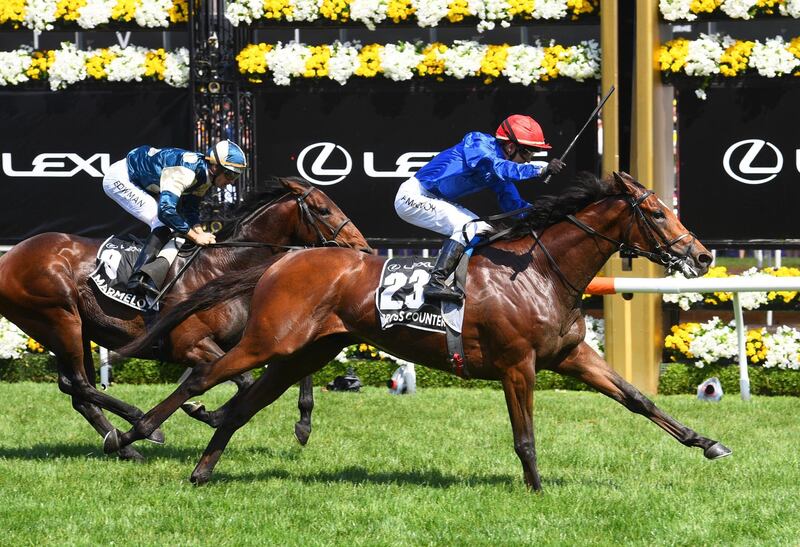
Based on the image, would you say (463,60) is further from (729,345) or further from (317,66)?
(729,345)

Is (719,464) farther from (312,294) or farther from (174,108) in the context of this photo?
(174,108)

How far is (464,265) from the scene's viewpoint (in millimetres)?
6469

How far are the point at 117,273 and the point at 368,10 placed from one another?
14.0 feet

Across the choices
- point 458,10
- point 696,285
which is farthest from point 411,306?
point 458,10

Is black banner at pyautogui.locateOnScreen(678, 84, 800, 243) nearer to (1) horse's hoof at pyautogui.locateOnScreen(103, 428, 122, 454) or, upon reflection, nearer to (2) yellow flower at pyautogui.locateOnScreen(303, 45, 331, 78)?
(2) yellow flower at pyautogui.locateOnScreen(303, 45, 331, 78)

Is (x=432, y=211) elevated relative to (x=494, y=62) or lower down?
lower down

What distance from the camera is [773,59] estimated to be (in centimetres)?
1036

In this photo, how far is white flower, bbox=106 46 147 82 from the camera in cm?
1139

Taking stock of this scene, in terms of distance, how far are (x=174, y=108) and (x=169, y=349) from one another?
440cm

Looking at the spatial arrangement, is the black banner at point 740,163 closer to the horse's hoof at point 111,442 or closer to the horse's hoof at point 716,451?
the horse's hoof at point 716,451

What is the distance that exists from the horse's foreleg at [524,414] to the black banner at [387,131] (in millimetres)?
4687

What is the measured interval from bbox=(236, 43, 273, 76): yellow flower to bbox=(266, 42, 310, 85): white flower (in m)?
0.05

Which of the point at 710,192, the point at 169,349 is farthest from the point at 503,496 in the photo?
the point at 710,192

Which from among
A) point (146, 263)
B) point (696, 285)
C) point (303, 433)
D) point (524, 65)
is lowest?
point (303, 433)
